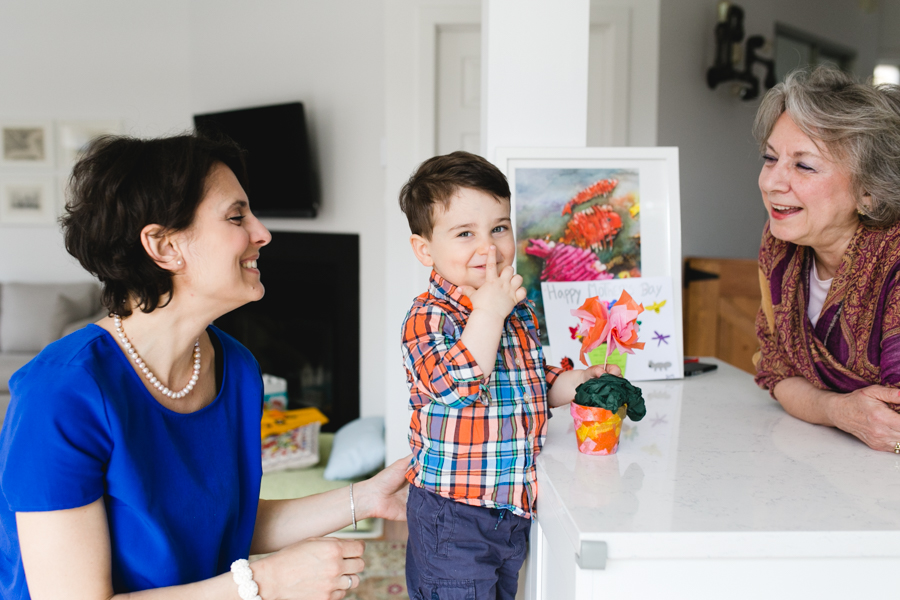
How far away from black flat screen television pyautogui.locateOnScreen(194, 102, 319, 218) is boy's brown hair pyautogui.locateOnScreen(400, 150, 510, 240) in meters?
2.86

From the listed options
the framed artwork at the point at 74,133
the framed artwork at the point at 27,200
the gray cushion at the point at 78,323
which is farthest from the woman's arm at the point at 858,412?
the framed artwork at the point at 27,200

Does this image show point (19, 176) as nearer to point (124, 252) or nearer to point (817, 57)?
point (124, 252)

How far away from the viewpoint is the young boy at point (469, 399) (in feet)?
3.15

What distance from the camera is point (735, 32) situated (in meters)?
3.53

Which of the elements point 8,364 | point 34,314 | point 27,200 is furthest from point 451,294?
point 27,200

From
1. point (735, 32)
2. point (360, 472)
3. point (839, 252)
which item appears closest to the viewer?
point (839, 252)

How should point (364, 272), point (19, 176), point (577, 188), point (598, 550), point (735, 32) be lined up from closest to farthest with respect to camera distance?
1. point (598, 550)
2. point (577, 188)
3. point (735, 32)
4. point (364, 272)
5. point (19, 176)

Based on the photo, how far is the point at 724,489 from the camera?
34.6 inches

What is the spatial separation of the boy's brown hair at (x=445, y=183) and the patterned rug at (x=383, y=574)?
1638mm

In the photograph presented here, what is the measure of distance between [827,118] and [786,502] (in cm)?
69

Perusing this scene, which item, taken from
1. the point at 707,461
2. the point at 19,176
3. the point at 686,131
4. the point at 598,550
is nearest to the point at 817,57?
the point at 686,131

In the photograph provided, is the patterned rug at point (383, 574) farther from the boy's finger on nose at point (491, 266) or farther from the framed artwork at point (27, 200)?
the framed artwork at point (27, 200)

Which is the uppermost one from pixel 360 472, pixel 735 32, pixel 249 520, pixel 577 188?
pixel 735 32

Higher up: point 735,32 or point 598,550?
point 735,32
